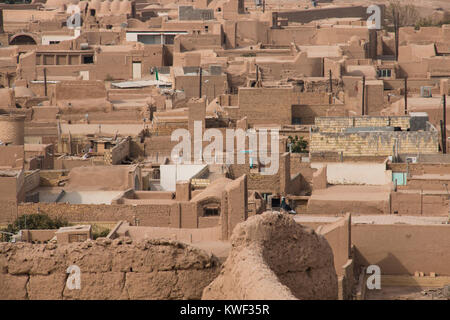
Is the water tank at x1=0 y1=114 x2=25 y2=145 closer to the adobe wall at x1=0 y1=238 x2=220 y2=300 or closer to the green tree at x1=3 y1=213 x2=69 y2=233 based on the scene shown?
the green tree at x1=3 y1=213 x2=69 y2=233

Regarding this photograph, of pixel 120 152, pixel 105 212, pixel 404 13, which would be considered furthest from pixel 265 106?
pixel 404 13

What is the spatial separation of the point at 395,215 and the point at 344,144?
24.9ft

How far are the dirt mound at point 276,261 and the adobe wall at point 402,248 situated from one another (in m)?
7.21

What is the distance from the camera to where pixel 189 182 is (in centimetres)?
2397

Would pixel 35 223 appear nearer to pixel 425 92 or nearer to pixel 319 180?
pixel 319 180

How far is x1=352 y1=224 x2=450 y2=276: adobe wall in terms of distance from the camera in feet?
67.9

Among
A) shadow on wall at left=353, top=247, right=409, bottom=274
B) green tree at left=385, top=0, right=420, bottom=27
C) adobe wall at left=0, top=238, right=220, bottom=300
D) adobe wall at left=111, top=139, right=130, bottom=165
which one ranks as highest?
adobe wall at left=0, top=238, right=220, bottom=300

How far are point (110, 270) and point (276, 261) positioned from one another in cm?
162

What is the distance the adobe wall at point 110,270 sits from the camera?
12.9 metres

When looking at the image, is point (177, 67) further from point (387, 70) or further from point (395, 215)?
point (395, 215)

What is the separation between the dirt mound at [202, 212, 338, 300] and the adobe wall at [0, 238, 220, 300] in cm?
46

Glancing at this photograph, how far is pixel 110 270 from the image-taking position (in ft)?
42.8

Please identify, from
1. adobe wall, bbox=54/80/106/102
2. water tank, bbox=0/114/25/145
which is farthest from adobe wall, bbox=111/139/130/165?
adobe wall, bbox=54/80/106/102

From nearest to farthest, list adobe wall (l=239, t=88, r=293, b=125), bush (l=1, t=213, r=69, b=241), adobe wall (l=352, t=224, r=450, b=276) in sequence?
1. adobe wall (l=352, t=224, r=450, b=276)
2. bush (l=1, t=213, r=69, b=241)
3. adobe wall (l=239, t=88, r=293, b=125)
